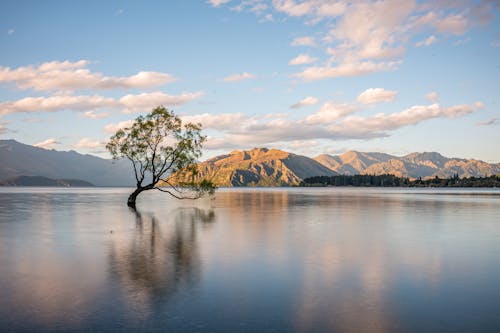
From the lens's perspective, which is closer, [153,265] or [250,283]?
[250,283]

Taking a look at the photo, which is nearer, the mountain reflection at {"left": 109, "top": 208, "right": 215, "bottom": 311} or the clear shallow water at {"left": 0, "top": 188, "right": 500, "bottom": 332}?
the clear shallow water at {"left": 0, "top": 188, "right": 500, "bottom": 332}

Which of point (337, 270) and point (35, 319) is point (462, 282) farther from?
point (35, 319)

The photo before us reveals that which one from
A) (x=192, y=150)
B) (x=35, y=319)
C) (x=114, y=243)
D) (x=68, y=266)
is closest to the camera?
(x=35, y=319)

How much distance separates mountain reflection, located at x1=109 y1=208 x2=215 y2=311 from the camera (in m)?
16.6

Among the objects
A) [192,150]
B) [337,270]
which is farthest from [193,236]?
[192,150]

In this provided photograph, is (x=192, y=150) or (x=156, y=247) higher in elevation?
(x=192, y=150)

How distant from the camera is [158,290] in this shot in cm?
1677

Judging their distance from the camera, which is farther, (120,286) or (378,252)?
(378,252)

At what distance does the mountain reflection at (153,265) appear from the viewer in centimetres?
1664

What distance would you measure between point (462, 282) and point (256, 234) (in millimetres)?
20000

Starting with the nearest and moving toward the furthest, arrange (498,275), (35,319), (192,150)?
(35,319), (498,275), (192,150)

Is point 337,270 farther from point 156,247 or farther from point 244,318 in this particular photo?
point 156,247

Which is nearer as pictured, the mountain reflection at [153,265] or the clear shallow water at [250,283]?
the clear shallow water at [250,283]

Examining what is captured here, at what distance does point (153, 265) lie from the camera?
22.2 meters
